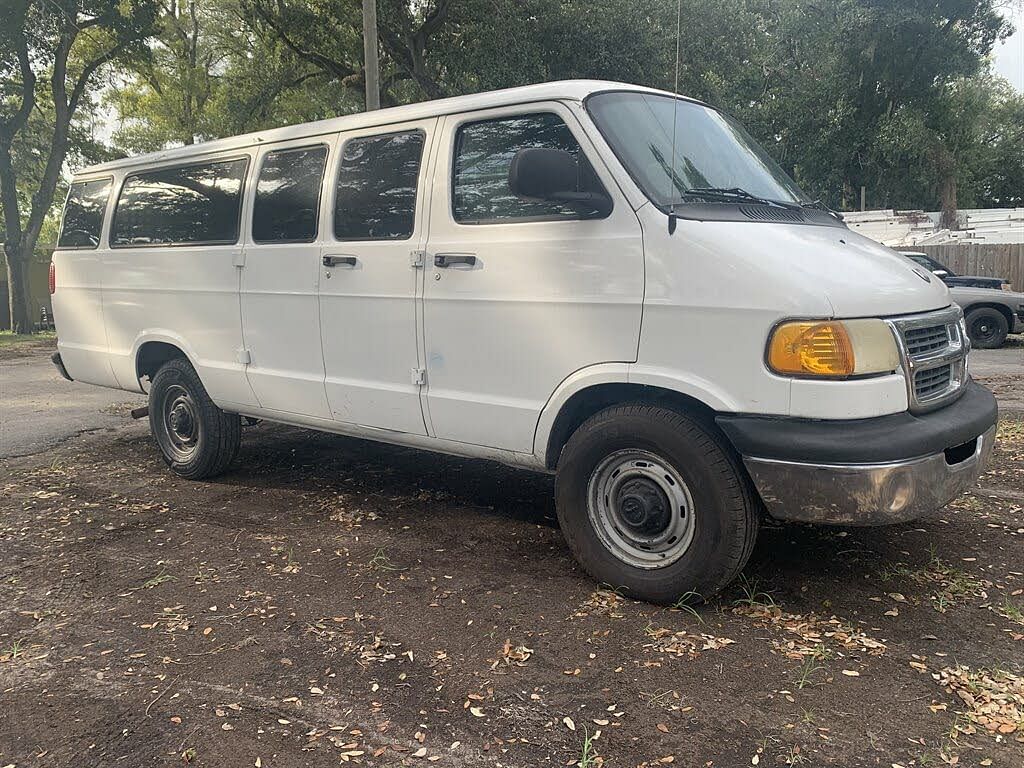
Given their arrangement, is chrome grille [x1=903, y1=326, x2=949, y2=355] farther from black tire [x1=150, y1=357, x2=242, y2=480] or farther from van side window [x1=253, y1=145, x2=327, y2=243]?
black tire [x1=150, y1=357, x2=242, y2=480]

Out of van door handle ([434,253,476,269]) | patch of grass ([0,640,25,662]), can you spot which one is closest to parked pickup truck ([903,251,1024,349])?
van door handle ([434,253,476,269])

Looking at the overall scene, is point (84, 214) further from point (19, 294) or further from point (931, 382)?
point (19, 294)

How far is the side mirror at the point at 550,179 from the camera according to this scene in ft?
11.6

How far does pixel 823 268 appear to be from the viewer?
3.30m

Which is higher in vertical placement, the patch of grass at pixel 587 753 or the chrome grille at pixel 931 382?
the chrome grille at pixel 931 382

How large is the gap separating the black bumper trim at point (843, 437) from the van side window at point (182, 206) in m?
3.59

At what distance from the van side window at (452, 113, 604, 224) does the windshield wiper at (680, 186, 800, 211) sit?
0.45 meters

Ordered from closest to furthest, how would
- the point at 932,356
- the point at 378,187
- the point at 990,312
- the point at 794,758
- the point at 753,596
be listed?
the point at 794,758, the point at 932,356, the point at 753,596, the point at 378,187, the point at 990,312

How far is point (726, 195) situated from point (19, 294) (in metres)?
22.1

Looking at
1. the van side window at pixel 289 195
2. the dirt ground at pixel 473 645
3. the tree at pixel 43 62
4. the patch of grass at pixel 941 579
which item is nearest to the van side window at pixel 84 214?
the van side window at pixel 289 195

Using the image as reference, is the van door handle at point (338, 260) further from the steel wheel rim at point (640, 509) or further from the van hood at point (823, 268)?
the van hood at point (823, 268)

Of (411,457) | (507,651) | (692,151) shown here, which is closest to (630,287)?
(692,151)

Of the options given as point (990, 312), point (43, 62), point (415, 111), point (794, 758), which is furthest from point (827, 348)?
point (43, 62)

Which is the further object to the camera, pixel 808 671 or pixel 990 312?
pixel 990 312
